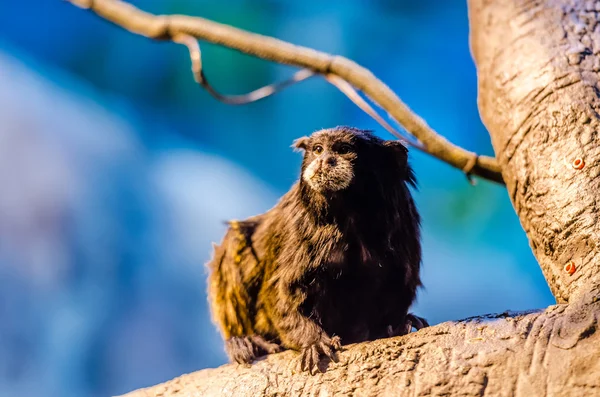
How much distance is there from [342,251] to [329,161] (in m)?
0.41

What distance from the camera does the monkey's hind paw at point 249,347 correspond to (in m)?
2.99

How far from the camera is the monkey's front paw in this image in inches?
99.3

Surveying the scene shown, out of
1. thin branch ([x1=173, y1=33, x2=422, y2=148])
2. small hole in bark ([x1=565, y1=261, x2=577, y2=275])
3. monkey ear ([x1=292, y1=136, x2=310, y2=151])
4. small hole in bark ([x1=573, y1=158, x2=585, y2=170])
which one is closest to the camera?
small hole in bark ([x1=565, y1=261, x2=577, y2=275])

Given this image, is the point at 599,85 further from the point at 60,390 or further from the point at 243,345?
the point at 60,390

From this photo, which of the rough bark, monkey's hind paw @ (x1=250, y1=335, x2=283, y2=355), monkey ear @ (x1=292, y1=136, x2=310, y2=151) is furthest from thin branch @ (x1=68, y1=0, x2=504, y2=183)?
monkey's hind paw @ (x1=250, y1=335, x2=283, y2=355)

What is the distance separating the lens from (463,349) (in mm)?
2250

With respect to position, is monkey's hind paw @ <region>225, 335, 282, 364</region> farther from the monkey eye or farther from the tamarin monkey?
the monkey eye

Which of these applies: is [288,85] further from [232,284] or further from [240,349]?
[240,349]

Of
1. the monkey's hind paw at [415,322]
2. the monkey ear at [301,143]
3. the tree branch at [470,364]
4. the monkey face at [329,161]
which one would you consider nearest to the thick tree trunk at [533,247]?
the tree branch at [470,364]

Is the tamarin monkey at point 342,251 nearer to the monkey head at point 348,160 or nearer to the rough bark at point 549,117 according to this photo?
the monkey head at point 348,160

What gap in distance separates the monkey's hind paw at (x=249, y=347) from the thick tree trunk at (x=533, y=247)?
0.77 ft

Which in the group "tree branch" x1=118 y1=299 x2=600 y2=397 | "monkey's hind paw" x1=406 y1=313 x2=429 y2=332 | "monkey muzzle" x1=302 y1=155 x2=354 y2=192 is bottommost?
"tree branch" x1=118 y1=299 x2=600 y2=397

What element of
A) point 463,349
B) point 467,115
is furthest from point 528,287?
point 463,349

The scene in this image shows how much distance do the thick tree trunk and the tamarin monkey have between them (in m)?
0.37
